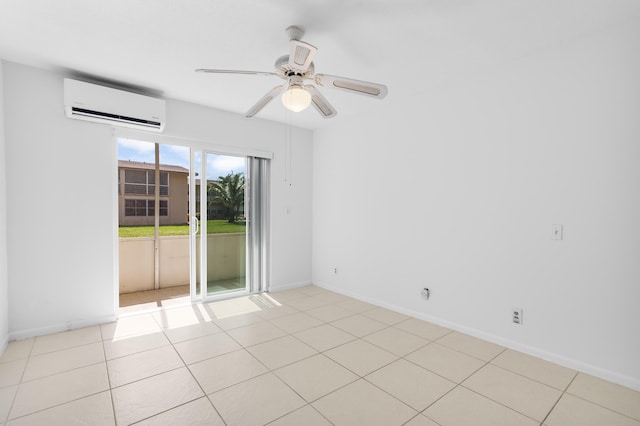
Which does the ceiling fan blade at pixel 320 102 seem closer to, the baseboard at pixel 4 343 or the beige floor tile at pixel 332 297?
the beige floor tile at pixel 332 297

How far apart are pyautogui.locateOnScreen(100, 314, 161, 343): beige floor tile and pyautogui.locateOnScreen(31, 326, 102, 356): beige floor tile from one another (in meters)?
0.09

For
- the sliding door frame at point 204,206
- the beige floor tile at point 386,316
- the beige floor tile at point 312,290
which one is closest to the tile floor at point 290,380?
the beige floor tile at point 386,316

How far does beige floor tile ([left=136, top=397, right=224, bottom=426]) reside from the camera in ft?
5.85

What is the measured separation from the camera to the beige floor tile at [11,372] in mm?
2178

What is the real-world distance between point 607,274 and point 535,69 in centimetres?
176

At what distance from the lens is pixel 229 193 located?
14.3ft

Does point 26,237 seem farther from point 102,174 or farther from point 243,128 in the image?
point 243,128

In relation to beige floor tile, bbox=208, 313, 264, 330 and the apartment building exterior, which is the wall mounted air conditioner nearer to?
the apartment building exterior

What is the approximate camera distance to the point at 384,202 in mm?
3924

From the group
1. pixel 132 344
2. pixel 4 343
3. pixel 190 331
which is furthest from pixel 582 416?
pixel 4 343

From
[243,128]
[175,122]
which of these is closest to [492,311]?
[243,128]

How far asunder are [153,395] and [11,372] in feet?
4.09

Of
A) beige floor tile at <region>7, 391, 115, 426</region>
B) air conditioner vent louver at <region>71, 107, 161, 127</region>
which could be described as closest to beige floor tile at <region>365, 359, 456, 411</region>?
beige floor tile at <region>7, 391, 115, 426</region>

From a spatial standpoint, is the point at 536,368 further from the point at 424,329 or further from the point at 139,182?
the point at 139,182
